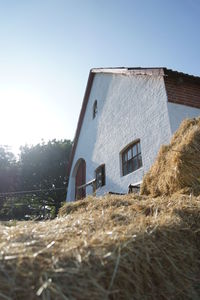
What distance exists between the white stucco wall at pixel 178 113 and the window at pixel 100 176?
4.32 m

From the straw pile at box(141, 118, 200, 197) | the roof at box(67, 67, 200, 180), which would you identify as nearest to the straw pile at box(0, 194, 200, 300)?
the straw pile at box(141, 118, 200, 197)

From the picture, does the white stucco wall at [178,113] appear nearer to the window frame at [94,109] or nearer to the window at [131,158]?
the window at [131,158]

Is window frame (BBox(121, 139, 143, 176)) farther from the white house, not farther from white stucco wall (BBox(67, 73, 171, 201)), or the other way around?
white stucco wall (BBox(67, 73, 171, 201))

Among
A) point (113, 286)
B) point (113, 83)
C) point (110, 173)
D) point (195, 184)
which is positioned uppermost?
point (113, 83)

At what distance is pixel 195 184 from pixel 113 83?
7410 millimetres

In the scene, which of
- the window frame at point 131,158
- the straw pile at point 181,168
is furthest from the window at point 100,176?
the straw pile at point 181,168

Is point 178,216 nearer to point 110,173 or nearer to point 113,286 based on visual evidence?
point 113,286

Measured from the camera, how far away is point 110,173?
8.06 m

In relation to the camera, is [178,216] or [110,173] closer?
[178,216]

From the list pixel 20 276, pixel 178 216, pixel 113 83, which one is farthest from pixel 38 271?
pixel 113 83

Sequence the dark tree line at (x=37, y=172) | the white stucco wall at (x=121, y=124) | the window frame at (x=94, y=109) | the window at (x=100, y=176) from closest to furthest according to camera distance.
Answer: the white stucco wall at (x=121, y=124), the window at (x=100, y=176), the window frame at (x=94, y=109), the dark tree line at (x=37, y=172)

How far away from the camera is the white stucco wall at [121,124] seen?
→ 5844mm

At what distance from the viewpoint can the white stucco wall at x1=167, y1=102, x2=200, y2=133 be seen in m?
5.28

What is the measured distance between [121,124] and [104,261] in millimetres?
7218
